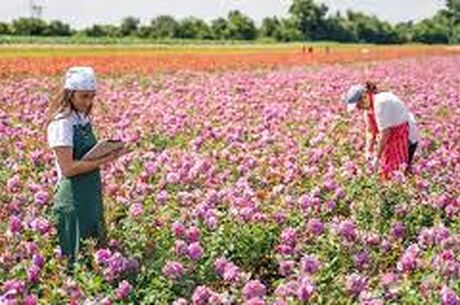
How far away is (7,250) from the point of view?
19.6 ft

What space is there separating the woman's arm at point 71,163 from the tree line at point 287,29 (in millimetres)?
79101

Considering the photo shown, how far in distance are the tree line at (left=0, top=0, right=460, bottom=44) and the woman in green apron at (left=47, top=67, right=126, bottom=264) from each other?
78895mm

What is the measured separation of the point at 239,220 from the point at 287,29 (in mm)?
95517

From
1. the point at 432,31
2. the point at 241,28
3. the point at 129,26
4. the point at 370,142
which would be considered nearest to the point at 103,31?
the point at 129,26

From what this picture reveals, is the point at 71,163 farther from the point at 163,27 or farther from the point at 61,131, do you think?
the point at 163,27

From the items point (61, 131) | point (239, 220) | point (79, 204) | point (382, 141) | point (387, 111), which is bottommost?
point (239, 220)

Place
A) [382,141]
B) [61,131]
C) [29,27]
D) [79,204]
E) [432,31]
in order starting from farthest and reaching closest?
[432,31] < [29,27] < [382,141] < [79,204] < [61,131]

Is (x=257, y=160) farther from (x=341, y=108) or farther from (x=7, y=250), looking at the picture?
(x=341, y=108)

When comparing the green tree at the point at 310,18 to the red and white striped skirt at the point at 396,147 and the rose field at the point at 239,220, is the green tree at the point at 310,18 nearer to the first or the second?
the rose field at the point at 239,220

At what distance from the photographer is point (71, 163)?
19.1ft

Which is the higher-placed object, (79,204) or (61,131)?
(61,131)

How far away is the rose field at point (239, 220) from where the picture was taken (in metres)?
5.36

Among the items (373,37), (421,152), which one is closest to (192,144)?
(421,152)

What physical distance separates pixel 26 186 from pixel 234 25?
9235 cm
